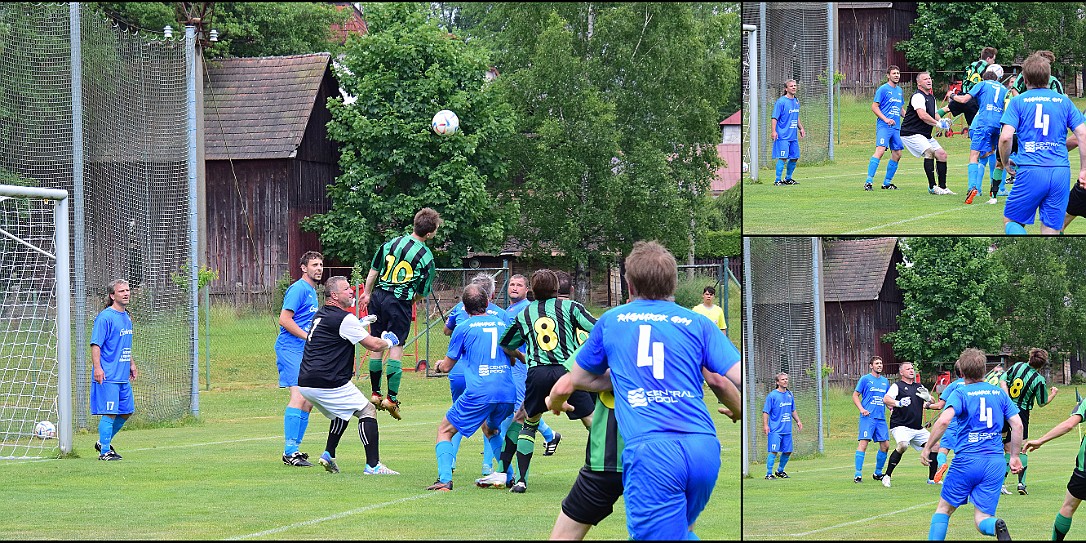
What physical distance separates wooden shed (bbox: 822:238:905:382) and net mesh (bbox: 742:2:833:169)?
134 cm

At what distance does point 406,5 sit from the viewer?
31.2 m

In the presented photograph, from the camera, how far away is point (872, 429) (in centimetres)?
1397

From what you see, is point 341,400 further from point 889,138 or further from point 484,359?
point 889,138

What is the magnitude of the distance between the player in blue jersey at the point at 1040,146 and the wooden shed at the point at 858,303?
427 centimetres

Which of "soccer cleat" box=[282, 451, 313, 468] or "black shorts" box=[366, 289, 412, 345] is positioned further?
"black shorts" box=[366, 289, 412, 345]

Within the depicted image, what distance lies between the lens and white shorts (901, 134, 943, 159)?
1301 centimetres

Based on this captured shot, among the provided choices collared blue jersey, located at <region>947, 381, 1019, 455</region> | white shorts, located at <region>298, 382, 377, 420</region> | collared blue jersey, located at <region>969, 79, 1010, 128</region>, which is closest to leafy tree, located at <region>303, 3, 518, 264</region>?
collared blue jersey, located at <region>969, 79, 1010, 128</region>

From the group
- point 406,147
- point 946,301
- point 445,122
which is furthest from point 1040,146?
point 406,147

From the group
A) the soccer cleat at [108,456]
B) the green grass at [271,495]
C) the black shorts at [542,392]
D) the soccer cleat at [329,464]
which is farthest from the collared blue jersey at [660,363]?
the soccer cleat at [108,456]

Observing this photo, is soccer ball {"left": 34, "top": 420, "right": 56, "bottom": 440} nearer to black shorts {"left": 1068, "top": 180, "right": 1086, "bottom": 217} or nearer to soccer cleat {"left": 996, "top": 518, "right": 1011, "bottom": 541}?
soccer cleat {"left": 996, "top": 518, "right": 1011, "bottom": 541}

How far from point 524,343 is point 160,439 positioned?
6.63m

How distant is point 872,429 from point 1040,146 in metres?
5.75

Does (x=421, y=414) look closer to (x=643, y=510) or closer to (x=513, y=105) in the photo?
(x=643, y=510)

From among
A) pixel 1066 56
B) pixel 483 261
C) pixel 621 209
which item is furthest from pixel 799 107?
pixel 483 261
